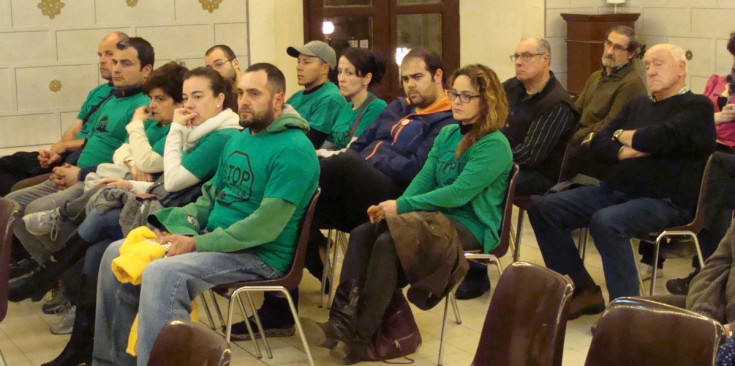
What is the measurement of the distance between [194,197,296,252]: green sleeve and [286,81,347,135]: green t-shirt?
1594 millimetres

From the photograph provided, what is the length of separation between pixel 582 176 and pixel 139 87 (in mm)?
2435

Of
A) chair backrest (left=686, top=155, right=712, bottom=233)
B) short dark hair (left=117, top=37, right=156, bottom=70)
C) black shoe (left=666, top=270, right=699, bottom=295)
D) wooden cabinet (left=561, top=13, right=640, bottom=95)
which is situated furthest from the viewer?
wooden cabinet (left=561, top=13, right=640, bottom=95)

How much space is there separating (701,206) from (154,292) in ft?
7.70

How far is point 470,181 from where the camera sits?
435cm

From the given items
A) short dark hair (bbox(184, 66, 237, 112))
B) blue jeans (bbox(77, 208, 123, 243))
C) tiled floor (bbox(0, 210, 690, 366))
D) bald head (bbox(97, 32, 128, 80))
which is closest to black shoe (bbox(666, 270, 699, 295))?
tiled floor (bbox(0, 210, 690, 366))

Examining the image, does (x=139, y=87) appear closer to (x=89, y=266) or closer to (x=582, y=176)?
(x=89, y=266)

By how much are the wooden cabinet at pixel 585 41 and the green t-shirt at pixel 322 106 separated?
3.12 meters

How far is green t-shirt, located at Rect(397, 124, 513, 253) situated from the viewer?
14.3ft

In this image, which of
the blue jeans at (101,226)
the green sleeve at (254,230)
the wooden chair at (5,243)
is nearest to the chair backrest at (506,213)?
the green sleeve at (254,230)

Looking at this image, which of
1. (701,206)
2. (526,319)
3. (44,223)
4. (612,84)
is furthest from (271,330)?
(612,84)

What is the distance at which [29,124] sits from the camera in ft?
23.2

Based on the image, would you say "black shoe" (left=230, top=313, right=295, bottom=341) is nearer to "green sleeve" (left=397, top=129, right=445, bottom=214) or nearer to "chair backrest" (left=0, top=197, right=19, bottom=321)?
"green sleeve" (left=397, top=129, right=445, bottom=214)

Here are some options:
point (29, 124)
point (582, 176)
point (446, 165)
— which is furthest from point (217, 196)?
point (29, 124)

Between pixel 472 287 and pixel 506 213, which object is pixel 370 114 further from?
pixel 506 213
